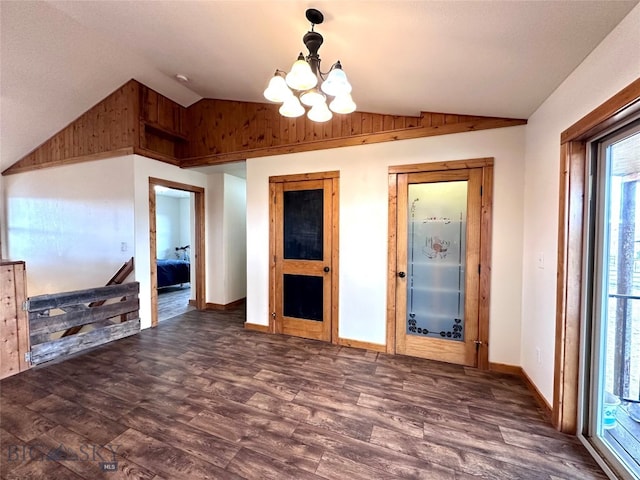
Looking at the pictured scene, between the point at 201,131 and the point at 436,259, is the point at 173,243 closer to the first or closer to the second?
the point at 201,131

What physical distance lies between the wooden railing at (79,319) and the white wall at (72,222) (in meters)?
0.64

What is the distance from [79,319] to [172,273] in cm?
358

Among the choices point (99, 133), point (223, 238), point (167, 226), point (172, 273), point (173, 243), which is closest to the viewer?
point (99, 133)

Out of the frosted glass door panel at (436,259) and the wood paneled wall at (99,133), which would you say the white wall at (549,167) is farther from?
the wood paneled wall at (99,133)

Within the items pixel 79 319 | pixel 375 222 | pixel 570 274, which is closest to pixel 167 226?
pixel 79 319

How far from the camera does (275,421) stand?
75.2 inches

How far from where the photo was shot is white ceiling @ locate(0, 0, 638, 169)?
4.66ft

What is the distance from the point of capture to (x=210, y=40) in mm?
2268

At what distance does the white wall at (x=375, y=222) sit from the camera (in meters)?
2.61

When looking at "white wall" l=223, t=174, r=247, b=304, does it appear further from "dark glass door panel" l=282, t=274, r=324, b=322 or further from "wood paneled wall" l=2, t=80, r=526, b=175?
"dark glass door panel" l=282, t=274, r=324, b=322

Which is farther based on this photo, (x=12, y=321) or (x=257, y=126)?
(x=257, y=126)

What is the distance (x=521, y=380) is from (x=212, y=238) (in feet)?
15.8

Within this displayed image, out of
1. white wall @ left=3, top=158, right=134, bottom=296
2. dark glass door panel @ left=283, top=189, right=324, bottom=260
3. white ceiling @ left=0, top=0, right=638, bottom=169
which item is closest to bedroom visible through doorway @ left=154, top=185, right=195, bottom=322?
white wall @ left=3, top=158, right=134, bottom=296

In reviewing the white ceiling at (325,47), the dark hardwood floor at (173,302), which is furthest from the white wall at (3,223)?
the dark hardwood floor at (173,302)
